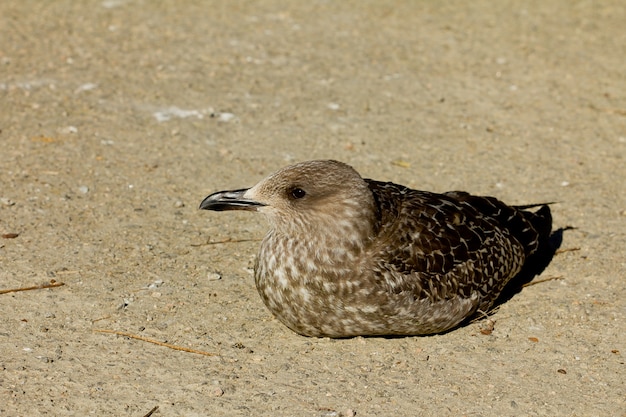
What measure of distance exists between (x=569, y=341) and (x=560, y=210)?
187 cm

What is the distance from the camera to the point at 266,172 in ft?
25.5

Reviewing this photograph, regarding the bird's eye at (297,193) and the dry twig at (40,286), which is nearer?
the bird's eye at (297,193)

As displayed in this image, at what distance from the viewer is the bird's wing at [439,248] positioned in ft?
18.2

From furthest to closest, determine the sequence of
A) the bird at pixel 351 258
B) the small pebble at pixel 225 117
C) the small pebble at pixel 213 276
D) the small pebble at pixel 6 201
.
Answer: the small pebble at pixel 225 117 < the small pebble at pixel 6 201 < the small pebble at pixel 213 276 < the bird at pixel 351 258

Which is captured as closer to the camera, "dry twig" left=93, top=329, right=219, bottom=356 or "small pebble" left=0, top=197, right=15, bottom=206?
"dry twig" left=93, top=329, right=219, bottom=356

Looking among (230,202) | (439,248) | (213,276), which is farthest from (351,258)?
(213,276)

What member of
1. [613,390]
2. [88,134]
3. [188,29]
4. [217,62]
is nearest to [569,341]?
[613,390]

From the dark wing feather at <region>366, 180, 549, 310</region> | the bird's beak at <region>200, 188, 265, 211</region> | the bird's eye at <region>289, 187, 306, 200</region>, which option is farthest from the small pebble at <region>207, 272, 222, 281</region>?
the dark wing feather at <region>366, 180, 549, 310</region>

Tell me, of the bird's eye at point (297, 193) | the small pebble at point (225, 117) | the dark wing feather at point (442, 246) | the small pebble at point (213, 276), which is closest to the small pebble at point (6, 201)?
the small pebble at point (213, 276)

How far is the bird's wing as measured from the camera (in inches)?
218

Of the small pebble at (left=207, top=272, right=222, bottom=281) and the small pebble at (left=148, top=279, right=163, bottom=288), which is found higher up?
the small pebble at (left=148, top=279, right=163, bottom=288)

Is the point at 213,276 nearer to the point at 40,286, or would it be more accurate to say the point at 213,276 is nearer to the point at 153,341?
the point at 153,341

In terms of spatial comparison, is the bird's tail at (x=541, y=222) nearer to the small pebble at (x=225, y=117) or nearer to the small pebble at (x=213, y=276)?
the small pebble at (x=213, y=276)

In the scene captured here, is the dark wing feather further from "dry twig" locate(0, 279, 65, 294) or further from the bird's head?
"dry twig" locate(0, 279, 65, 294)
